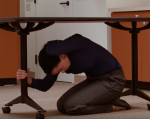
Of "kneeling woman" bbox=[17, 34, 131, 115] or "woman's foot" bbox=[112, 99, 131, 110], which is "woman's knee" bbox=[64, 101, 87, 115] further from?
"woman's foot" bbox=[112, 99, 131, 110]

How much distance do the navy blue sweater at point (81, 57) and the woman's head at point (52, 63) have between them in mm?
62

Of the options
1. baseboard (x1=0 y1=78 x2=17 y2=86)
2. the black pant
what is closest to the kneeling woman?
the black pant

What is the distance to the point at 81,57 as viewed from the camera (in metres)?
2.32

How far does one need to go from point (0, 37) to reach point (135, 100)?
2.03m

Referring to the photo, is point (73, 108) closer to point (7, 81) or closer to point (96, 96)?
point (96, 96)

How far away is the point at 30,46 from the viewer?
5312 mm

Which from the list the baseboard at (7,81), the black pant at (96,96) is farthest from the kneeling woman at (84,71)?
the baseboard at (7,81)

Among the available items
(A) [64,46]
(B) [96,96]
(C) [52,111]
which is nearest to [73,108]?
(B) [96,96]

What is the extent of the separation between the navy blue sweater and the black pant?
0.06 metres

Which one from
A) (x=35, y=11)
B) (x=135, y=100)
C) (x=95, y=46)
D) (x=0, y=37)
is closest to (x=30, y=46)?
(x=35, y=11)

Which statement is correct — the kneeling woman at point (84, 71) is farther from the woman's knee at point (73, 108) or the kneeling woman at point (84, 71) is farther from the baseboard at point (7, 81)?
the baseboard at point (7, 81)

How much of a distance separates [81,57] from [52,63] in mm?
220

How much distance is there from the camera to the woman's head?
222cm

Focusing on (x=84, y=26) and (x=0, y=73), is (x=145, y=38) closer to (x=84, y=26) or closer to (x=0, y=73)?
(x=84, y=26)
